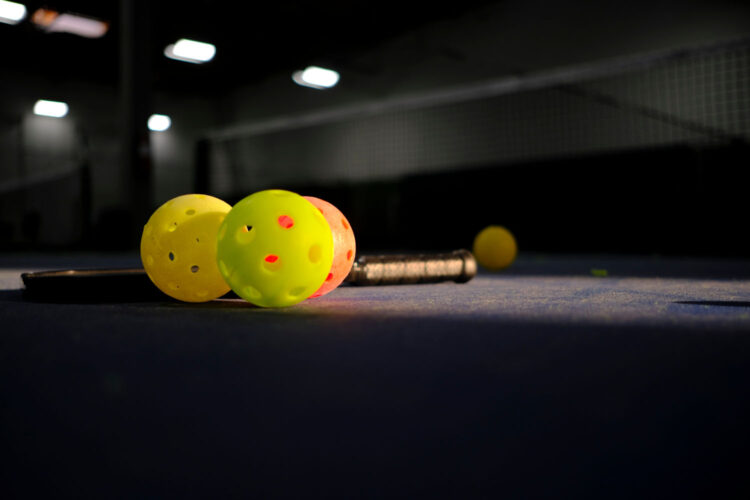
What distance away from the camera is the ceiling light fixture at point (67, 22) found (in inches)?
405

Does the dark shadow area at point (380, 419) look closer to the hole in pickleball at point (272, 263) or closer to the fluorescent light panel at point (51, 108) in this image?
the hole in pickleball at point (272, 263)

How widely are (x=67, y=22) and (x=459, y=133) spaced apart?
7129mm

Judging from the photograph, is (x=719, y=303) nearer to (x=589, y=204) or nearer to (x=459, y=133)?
(x=589, y=204)

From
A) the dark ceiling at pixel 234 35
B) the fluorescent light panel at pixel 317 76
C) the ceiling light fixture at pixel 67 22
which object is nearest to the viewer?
the ceiling light fixture at pixel 67 22

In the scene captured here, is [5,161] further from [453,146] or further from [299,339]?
[299,339]

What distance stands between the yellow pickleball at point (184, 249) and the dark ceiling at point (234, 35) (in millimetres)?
8948

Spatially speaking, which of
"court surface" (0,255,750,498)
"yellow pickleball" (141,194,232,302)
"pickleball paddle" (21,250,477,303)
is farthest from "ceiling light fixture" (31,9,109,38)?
"court surface" (0,255,750,498)

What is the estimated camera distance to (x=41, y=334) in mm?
1490

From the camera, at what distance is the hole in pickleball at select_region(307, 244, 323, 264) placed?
1949 millimetres

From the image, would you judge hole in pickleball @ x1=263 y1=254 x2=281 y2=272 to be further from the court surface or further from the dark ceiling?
the dark ceiling

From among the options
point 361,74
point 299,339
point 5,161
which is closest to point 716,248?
point 299,339

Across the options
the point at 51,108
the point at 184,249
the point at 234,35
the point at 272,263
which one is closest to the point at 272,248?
the point at 272,263

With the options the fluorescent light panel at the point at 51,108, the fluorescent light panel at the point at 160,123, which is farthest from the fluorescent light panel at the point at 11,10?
the fluorescent light panel at the point at 160,123

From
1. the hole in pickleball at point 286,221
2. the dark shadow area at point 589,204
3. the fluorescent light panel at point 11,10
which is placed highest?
the fluorescent light panel at point 11,10
